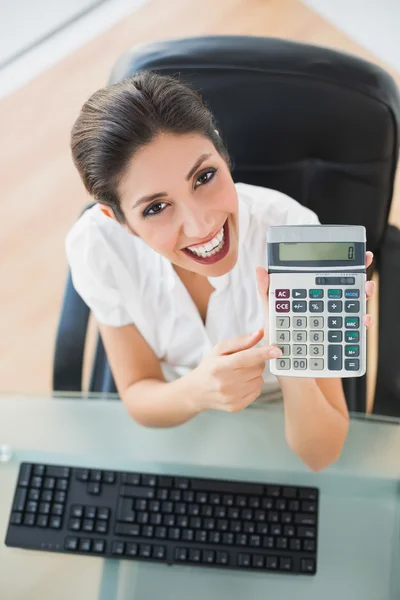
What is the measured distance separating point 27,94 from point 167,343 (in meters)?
0.46

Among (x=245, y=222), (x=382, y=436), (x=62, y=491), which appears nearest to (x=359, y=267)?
(x=245, y=222)

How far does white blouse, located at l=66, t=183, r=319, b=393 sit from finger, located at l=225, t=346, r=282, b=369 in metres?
0.16

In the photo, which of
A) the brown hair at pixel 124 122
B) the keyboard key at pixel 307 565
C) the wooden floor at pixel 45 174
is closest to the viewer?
the brown hair at pixel 124 122

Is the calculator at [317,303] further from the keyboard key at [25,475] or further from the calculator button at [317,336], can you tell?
the keyboard key at [25,475]

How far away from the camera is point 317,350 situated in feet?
1.71

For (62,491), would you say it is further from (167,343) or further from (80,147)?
(80,147)

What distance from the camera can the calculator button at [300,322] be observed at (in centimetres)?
52

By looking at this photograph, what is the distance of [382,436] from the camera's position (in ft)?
2.41

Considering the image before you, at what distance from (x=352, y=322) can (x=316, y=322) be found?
0.03 metres

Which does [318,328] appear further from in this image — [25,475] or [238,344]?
Result: [25,475]

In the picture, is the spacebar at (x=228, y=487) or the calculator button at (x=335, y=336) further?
the spacebar at (x=228, y=487)

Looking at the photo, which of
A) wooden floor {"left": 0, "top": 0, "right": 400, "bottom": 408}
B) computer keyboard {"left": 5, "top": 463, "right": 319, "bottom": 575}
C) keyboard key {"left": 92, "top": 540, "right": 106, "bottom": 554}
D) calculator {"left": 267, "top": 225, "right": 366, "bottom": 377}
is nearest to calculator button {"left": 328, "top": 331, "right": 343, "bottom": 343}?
calculator {"left": 267, "top": 225, "right": 366, "bottom": 377}

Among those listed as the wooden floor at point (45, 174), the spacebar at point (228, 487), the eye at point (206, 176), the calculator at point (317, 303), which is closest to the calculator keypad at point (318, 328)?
the calculator at point (317, 303)

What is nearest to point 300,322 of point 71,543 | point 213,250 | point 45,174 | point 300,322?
point 300,322
